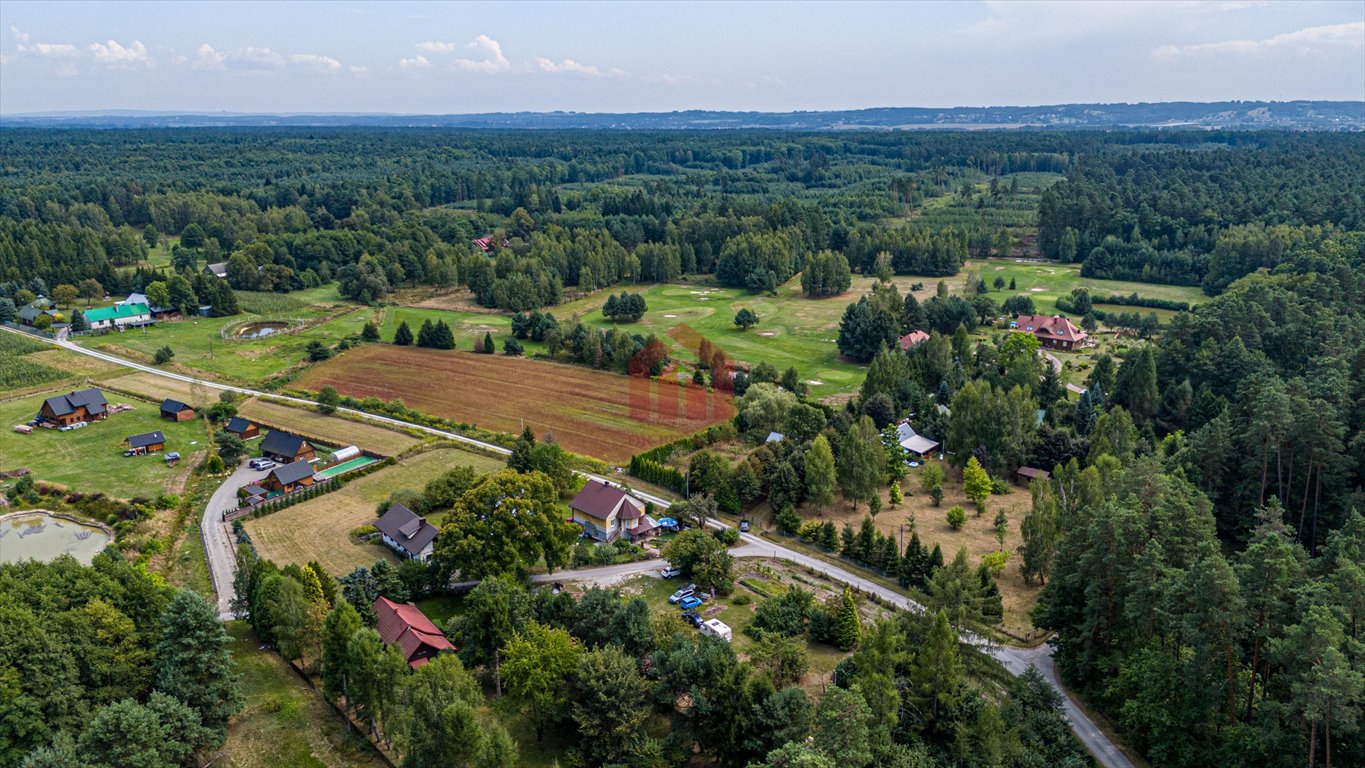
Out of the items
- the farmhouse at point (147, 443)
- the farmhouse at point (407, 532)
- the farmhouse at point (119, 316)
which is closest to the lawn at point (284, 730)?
the farmhouse at point (407, 532)

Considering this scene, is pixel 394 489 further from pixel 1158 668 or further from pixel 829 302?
pixel 829 302

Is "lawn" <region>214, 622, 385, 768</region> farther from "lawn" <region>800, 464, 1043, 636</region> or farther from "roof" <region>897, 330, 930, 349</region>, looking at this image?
"roof" <region>897, 330, 930, 349</region>

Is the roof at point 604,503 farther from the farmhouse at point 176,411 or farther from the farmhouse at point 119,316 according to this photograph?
the farmhouse at point 119,316

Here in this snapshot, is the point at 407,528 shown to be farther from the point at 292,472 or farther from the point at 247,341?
the point at 247,341

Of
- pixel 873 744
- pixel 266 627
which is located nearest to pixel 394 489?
pixel 266 627

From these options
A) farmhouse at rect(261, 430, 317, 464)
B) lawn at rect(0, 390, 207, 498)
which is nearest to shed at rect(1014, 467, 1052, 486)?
farmhouse at rect(261, 430, 317, 464)

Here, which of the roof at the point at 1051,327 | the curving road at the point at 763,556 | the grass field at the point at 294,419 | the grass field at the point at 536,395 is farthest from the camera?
the roof at the point at 1051,327
